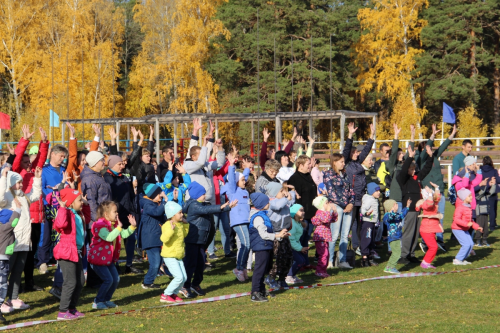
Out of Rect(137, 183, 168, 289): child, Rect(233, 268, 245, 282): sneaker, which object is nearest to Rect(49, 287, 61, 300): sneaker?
Rect(137, 183, 168, 289): child

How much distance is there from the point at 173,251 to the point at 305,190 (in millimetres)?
3078

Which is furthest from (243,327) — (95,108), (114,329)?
(95,108)

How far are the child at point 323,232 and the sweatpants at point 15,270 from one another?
172 inches

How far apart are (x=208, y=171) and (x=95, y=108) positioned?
38.1m

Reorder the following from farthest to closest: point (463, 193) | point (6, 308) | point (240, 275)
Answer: point (463, 193), point (240, 275), point (6, 308)

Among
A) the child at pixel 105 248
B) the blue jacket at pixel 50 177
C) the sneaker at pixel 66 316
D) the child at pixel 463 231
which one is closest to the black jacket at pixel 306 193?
the child at pixel 463 231

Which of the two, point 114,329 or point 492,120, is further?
point 492,120

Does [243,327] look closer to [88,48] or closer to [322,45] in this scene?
[322,45]

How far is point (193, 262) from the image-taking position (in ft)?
29.0

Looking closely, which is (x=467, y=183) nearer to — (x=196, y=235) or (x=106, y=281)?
(x=196, y=235)

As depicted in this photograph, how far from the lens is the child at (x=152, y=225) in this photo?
29.8 feet

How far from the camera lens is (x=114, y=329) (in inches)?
279

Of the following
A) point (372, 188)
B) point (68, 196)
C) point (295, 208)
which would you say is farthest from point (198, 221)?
point (372, 188)

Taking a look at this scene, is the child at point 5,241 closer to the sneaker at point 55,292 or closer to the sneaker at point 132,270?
the sneaker at point 55,292
